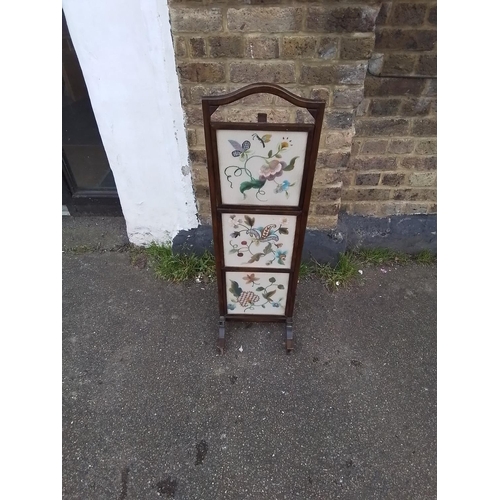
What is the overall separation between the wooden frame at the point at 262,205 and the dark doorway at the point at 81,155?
52.1 inches

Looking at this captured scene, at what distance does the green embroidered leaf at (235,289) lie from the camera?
1918 millimetres

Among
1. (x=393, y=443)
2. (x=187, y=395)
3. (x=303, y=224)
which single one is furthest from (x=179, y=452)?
(x=303, y=224)

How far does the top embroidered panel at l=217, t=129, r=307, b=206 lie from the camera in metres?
1.38

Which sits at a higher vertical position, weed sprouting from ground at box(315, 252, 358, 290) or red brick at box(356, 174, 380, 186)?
red brick at box(356, 174, 380, 186)

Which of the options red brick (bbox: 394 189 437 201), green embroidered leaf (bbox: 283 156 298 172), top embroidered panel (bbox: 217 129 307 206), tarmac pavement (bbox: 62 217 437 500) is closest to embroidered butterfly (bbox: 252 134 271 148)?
top embroidered panel (bbox: 217 129 307 206)

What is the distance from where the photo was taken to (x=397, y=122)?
2094mm

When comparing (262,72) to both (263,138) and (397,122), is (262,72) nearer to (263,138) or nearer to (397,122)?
(263,138)

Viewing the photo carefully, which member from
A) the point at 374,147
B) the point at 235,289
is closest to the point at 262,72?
the point at 374,147

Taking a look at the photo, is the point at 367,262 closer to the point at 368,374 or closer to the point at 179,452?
the point at 368,374

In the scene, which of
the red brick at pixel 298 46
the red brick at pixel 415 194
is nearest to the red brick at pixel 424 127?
the red brick at pixel 415 194

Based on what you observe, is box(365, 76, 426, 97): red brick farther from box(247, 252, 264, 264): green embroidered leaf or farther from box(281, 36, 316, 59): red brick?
box(247, 252, 264, 264): green embroidered leaf

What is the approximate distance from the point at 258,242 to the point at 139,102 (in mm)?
939

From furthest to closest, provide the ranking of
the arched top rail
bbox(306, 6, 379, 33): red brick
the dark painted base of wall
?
1. the dark painted base of wall
2. bbox(306, 6, 379, 33): red brick
3. the arched top rail

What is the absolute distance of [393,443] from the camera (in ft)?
5.77
